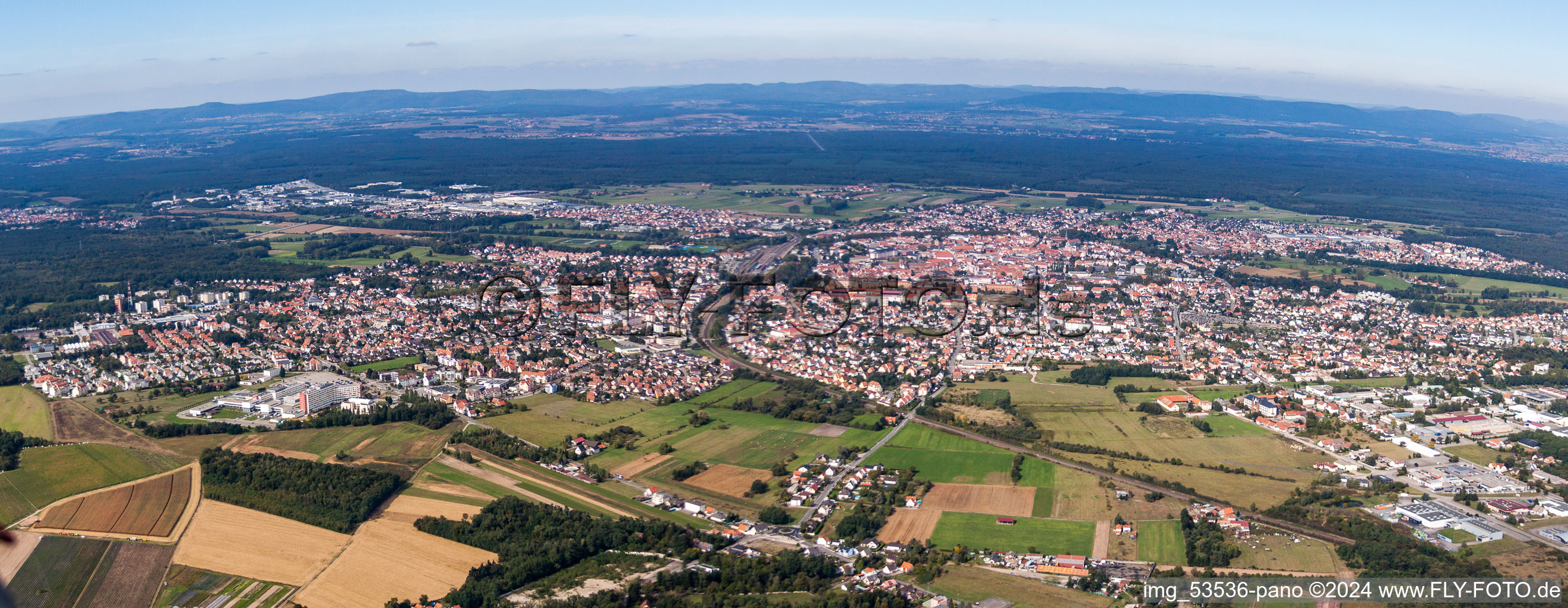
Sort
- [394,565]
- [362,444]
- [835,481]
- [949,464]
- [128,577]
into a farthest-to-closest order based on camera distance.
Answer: [362,444] → [949,464] → [835,481] → [394,565] → [128,577]

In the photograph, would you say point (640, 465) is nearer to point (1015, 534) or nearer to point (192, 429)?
point (1015, 534)

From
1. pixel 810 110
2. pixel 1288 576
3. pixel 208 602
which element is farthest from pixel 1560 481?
pixel 810 110

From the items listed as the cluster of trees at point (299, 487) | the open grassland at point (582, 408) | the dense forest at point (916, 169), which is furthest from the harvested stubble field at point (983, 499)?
the dense forest at point (916, 169)

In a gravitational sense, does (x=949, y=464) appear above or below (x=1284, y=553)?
below

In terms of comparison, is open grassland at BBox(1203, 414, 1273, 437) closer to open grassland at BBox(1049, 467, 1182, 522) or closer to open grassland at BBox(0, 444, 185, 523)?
open grassland at BBox(1049, 467, 1182, 522)

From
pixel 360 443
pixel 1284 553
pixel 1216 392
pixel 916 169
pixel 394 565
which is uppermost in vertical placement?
pixel 916 169

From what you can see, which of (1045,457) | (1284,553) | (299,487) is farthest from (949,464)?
(299,487)

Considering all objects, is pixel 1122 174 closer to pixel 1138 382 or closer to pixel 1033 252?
pixel 1033 252
